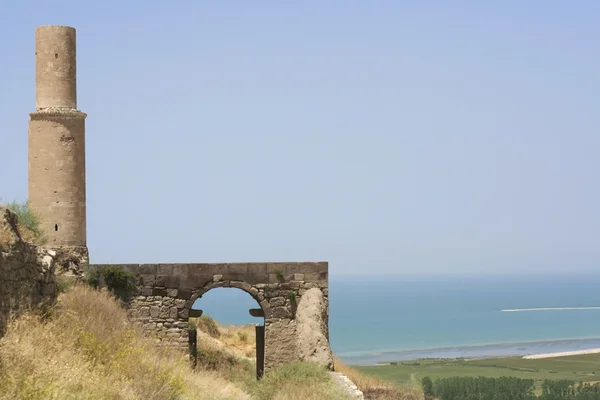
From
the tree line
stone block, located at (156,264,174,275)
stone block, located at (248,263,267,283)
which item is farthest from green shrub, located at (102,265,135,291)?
the tree line

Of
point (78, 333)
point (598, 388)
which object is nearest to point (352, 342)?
point (598, 388)

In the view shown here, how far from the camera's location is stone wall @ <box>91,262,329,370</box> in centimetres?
2156

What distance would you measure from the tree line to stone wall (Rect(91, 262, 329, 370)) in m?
32.5

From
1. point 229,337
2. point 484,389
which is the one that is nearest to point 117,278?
point 229,337

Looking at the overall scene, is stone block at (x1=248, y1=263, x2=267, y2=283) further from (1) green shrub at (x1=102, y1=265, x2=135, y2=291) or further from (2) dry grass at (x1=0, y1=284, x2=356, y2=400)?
(1) green shrub at (x1=102, y1=265, x2=135, y2=291)

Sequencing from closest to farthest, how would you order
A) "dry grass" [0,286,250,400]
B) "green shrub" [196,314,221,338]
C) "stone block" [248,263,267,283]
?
"dry grass" [0,286,250,400], "stone block" [248,263,267,283], "green shrub" [196,314,221,338]

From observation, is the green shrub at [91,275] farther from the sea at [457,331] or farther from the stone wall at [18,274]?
the sea at [457,331]

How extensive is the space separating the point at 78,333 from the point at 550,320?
139260mm

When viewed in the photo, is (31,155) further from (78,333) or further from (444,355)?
(444,355)

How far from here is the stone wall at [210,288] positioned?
21.6m

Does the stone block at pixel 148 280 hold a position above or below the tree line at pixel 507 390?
above

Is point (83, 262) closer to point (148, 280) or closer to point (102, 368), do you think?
point (148, 280)

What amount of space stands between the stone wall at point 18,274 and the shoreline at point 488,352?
213 ft

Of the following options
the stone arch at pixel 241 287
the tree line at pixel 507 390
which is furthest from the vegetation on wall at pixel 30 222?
the tree line at pixel 507 390
